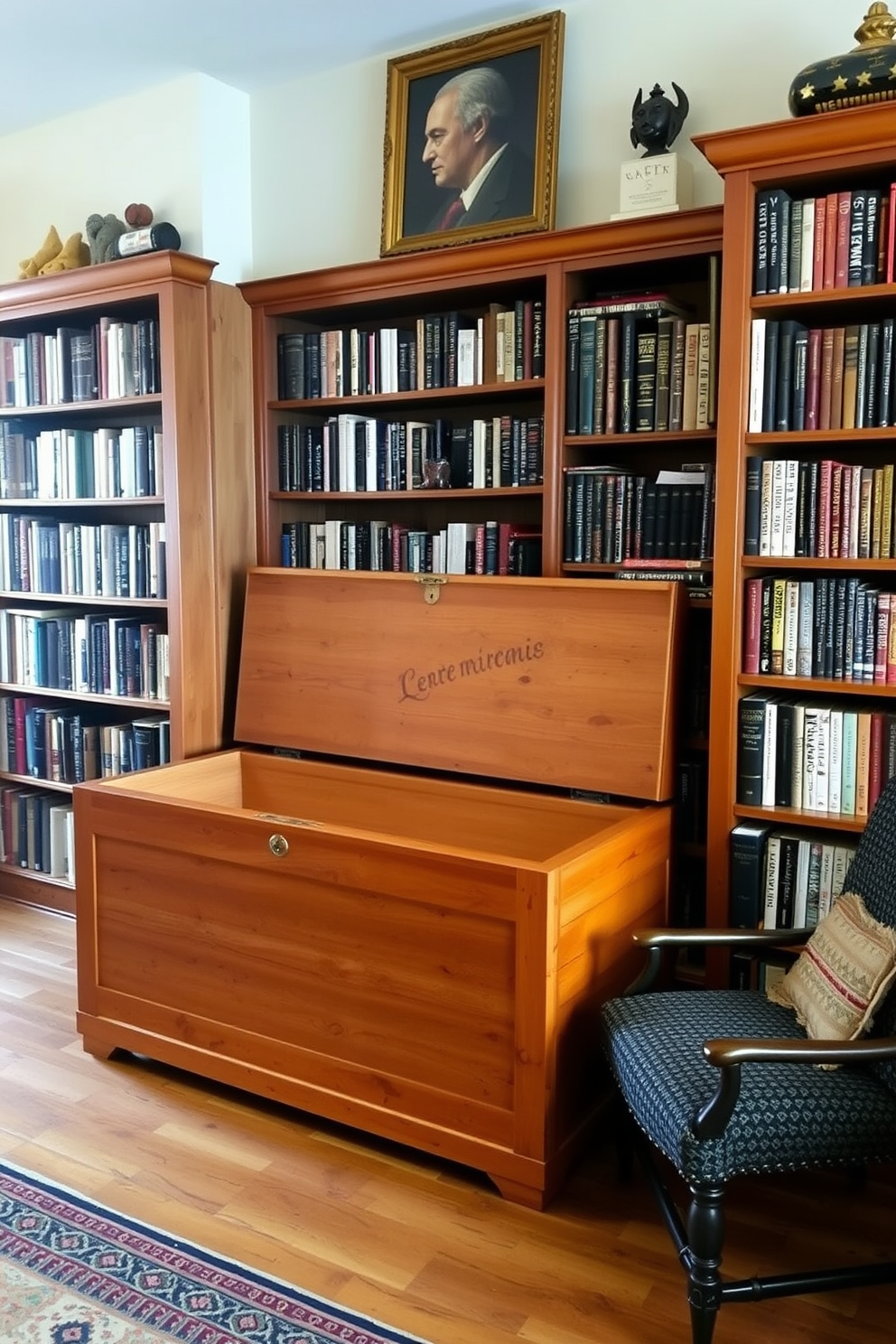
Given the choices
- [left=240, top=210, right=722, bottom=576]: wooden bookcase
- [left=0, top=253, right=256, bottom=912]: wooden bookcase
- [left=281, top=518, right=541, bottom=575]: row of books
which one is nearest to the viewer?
[left=240, top=210, right=722, bottom=576]: wooden bookcase

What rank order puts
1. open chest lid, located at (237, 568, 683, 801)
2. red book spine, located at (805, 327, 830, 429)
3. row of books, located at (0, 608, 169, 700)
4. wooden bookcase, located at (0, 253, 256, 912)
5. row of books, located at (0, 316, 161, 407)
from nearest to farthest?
red book spine, located at (805, 327, 830, 429)
open chest lid, located at (237, 568, 683, 801)
wooden bookcase, located at (0, 253, 256, 912)
row of books, located at (0, 316, 161, 407)
row of books, located at (0, 608, 169, 700)

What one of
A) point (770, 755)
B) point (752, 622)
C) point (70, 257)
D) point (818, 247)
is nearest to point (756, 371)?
point (818, 247)

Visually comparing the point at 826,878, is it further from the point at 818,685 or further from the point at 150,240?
the point at 150,240

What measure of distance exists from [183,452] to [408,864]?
149 centimetres

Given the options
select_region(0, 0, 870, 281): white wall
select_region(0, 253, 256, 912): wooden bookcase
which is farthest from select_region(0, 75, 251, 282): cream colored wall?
select_region(0, 253, 256, 912): wooden bookcase

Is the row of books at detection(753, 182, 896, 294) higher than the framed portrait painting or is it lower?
lower

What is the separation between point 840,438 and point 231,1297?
190 centimetres

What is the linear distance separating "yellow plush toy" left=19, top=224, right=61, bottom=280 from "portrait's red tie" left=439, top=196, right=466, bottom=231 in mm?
1252

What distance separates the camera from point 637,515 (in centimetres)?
265

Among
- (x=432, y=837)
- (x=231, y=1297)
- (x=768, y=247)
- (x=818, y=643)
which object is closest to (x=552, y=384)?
(x=768, y=247)

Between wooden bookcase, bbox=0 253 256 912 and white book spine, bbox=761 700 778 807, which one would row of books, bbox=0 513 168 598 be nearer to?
wooden bookcase, bbox=0 253 256 912

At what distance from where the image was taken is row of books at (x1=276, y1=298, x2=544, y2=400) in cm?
279

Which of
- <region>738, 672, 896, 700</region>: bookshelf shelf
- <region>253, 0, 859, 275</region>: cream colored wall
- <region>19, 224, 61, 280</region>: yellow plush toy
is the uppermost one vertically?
<region>253, 0, 859, 275</region>: cream colored wall

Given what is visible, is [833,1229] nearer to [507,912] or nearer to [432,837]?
[507,912]
